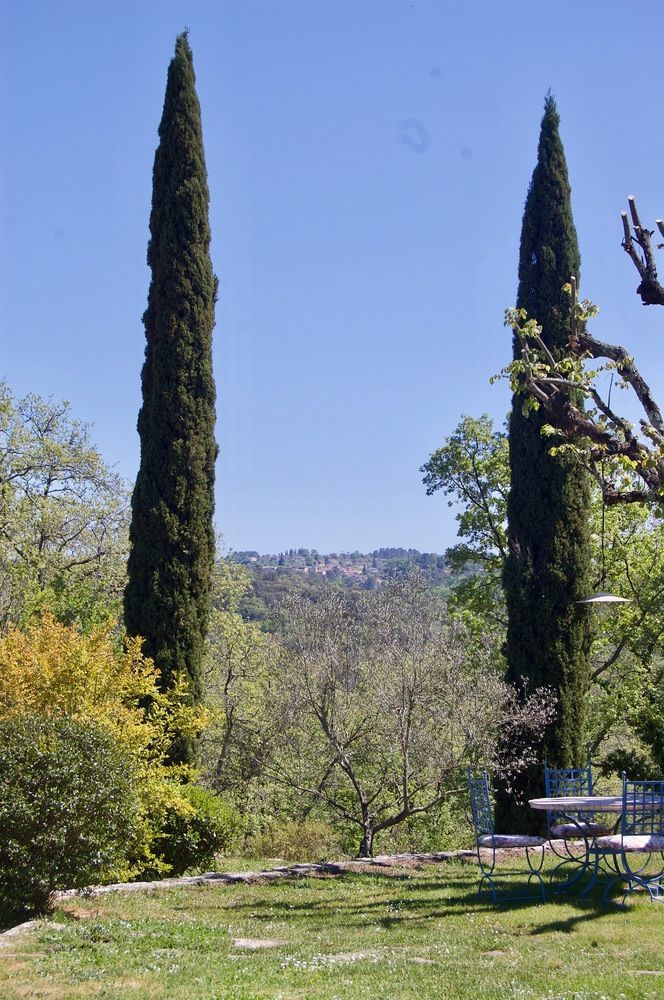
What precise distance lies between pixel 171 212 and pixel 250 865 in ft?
31.6

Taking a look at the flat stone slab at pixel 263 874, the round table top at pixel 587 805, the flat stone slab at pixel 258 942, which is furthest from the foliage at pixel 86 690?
the round table top at pixel 587 805

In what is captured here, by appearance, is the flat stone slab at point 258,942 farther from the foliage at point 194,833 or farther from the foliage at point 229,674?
the foliage at point 229,674

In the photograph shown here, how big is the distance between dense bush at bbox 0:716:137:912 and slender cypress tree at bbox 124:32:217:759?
4.38 metres

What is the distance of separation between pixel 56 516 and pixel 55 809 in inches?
499

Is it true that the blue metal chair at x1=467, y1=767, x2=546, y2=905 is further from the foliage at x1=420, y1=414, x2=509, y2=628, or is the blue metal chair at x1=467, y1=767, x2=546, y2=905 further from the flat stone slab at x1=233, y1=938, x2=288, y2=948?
the foliage at x1=420, y1=414, x2=509, y2=628

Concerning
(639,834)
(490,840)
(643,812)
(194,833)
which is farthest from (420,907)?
(194,833)

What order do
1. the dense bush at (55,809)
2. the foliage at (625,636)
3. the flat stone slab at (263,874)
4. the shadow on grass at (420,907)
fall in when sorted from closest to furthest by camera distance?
the dense bush at (55,809) < the shadow on grass at (420,907) < the flat stone slab at (263,874) < the foliage at (625,636)

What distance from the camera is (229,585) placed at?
23.4 m

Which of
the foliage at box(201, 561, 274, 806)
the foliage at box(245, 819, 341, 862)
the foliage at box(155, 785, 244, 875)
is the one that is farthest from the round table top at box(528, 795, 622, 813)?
the foliage at box(201, 561, 274, 806)

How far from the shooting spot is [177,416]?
1383 cm

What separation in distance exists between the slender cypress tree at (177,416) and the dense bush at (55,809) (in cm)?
438

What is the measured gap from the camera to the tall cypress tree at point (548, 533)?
551 inches

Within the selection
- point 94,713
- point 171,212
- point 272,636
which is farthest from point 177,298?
point 94,713

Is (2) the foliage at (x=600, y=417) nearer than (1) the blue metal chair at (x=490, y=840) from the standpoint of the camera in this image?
Yes
